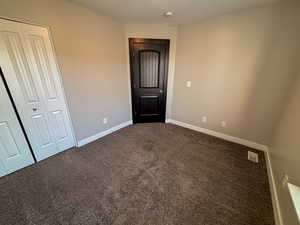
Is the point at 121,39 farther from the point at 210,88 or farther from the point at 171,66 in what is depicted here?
the point at 210,88

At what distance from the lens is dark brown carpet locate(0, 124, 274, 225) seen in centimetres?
133

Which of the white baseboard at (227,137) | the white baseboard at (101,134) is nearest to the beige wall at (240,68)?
the white baseboard at (227,137)

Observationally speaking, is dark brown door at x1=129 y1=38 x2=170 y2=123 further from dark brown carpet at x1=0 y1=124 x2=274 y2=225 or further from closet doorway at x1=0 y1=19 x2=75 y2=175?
closet doorway at x1=0 y1=19 x2=75 y2=175

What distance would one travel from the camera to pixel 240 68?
7.82 feet

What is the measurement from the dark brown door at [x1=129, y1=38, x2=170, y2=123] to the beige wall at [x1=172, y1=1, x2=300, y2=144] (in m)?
0.41

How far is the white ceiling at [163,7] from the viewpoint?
1955 mm

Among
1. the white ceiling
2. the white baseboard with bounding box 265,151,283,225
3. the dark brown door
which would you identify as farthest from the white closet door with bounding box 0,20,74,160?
the white baseboard with bounding box 265,151,283,225

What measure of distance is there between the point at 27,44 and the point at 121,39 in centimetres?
169

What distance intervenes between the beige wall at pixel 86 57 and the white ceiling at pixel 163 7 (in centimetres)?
28

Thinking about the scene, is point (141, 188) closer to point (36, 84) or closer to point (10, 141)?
point (10, 141)

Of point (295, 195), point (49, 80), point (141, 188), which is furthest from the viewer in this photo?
point (49, 80)

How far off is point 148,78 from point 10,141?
2705mm

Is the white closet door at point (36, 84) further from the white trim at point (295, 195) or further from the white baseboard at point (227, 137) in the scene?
the white trim at point (295, 195)

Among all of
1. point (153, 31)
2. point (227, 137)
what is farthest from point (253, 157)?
point (153, 31)
